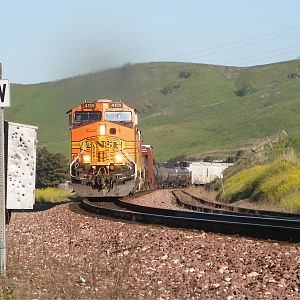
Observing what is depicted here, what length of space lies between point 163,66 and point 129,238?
538 ft

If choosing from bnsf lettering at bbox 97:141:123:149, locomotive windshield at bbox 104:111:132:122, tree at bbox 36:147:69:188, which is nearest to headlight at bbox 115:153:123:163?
bnsf lettering at bbox 97:141:123:149

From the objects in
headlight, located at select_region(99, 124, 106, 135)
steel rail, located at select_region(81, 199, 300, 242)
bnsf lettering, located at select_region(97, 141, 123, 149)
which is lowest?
steel rail, located at select_region(81, 199, 300, 242)

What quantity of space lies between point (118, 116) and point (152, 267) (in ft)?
58.6

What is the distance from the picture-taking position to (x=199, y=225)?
13188mm

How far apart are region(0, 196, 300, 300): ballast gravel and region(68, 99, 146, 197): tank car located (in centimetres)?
1175

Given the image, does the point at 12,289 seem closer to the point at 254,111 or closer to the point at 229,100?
the point at 254,111

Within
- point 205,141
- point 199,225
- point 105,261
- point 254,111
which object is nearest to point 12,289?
point 105,261

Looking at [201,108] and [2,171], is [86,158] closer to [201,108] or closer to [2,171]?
[2,171]

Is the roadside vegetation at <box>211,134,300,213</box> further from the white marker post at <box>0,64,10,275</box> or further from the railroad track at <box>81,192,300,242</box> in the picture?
the white marker post at <box>0,64,10,275</box>

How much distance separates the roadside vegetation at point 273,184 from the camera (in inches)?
993

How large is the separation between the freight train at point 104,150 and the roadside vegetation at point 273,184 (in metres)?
5.32

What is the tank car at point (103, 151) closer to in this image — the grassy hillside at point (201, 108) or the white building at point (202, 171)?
the white building at point (202, 171)

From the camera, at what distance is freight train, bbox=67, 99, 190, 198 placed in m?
25.5

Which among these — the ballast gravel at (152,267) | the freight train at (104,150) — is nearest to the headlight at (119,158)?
the freight train at (104,150)
